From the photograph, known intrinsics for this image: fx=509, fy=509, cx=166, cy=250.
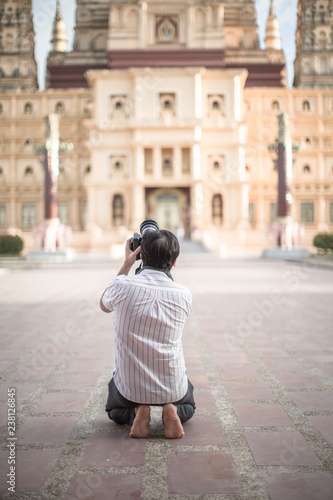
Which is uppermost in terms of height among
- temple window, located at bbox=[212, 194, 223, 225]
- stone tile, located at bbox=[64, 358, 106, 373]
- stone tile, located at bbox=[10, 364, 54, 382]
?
temple window, located at bbox=[212, 194, 223, 225]

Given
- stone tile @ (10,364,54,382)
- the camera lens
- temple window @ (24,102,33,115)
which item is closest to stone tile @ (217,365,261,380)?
stone tile @ (10,364,54,382)

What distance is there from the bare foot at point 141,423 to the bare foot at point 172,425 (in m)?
0.11

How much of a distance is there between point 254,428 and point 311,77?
48.4m

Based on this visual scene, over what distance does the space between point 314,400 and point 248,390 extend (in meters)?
0.47

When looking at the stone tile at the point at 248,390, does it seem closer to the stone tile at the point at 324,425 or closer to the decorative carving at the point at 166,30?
the stone tile at the point at 324,425

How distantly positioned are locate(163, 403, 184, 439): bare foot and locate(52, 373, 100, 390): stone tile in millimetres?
1073

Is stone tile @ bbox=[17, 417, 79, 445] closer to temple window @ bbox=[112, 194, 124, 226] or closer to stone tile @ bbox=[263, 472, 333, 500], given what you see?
stone tile @ bbox=[263, 472, 333, 500]

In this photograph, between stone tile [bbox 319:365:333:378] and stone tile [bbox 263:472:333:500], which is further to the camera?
stone tile [bbox 319:365:333:378]

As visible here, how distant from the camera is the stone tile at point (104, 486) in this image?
2.16 metres

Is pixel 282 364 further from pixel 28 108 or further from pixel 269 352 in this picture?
pixel 28 108

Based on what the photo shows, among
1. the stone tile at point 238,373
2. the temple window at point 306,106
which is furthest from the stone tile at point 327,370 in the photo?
the temple window at point 306,106

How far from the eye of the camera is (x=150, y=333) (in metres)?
2.85

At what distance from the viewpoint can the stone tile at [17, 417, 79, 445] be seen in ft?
8.99

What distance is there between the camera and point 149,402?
9.30ft
